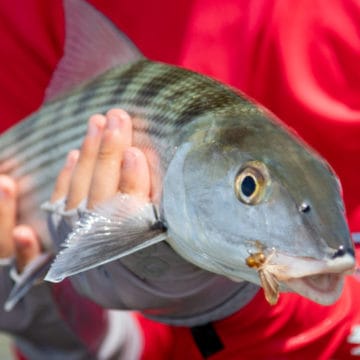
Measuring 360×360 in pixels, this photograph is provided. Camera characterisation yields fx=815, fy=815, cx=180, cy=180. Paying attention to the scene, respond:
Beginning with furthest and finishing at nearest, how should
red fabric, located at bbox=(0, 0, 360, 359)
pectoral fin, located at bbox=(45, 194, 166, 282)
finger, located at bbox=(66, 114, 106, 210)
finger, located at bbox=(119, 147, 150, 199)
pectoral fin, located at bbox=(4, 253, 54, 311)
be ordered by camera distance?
red fabric, located at bbox=(0, 0, 360, 359) < pectoral fin, located at bbox=(4, 253, 54, 311) < finger, located at bbox=(66, 114, 106, 210) < finger, located at bbox=(119, 147, 150, 199) < pectoral fin, located at bbox=(45, 194, 166, 282)

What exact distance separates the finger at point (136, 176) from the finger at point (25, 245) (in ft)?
1.25

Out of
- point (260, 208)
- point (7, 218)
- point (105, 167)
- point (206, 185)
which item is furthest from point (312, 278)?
point (7, 218)

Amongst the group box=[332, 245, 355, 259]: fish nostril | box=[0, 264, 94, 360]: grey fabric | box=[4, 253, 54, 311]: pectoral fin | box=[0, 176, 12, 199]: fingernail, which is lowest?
box=[0, 264, 94, 360]: grey fabric

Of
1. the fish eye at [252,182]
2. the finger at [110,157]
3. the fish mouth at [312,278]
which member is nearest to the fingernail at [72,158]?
the finger at [110,157]

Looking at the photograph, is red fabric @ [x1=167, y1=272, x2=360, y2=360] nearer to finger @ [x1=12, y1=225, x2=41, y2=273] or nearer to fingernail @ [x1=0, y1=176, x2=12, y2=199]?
finger @ [x1=12, y1=225, x2=41, y2=273]

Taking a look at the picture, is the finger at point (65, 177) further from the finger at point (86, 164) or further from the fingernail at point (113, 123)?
the fingernail at point (113, 123)

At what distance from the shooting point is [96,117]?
4.88 ft


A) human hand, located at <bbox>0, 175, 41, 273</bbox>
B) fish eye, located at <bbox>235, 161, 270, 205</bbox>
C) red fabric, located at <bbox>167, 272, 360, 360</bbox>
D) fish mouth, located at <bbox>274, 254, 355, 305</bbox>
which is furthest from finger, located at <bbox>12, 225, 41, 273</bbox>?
fish mouth, located at <bbox>274, 254, 355, 305</bbox>

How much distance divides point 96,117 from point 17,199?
0.35 meters

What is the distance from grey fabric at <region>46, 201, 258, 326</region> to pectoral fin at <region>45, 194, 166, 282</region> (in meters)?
0.14

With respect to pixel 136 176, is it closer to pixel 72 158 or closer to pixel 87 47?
pixel 72 158

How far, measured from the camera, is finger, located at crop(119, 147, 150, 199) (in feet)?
4.38

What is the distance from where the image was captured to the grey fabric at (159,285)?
1.48 meters

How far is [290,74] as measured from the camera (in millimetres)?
1730
